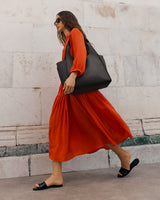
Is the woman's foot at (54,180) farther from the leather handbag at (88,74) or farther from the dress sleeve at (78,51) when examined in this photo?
the dress sleeve at (78,51)

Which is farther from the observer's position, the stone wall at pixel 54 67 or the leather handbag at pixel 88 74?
the stone wall at pixel 54 67

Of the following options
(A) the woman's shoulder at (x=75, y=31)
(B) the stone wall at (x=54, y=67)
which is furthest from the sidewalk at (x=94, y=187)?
(A) the woman's shoulder at (x=75, y=31)

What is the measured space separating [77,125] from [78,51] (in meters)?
0.80

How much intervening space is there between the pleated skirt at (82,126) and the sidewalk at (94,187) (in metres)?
0.33

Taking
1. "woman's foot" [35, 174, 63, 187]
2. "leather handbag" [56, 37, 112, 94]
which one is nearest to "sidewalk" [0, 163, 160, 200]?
"woman's foot" [35, 174, 63, 187]

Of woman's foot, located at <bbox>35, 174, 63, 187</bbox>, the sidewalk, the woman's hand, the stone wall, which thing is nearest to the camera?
the sidewalk

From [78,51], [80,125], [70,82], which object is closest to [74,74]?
[70,82]

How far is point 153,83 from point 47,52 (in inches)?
67.4

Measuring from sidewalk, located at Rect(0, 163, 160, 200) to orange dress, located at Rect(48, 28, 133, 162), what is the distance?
0.33m

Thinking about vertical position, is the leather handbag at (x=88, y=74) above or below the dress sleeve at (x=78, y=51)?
below

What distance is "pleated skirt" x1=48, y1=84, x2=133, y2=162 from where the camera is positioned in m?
2.30

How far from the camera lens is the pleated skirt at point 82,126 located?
2297mm

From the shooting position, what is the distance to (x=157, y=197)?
1780 millimetres

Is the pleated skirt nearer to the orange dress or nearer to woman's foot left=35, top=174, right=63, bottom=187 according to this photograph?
the orange dress
